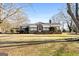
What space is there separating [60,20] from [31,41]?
1.21 ft

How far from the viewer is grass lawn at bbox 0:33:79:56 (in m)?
1.84

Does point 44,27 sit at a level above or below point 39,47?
above

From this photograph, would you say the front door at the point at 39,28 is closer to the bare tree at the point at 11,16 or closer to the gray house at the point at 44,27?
the gray house at the point at 44,27

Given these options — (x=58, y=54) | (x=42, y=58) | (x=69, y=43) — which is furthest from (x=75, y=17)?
(x=42, y=58)

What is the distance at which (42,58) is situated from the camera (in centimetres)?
183

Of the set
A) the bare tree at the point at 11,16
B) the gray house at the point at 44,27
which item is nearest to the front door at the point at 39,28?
the gray house at the point at 44,27

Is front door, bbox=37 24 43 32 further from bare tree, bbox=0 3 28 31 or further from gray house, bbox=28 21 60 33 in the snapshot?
bare tree, bbox=0 3 28 31

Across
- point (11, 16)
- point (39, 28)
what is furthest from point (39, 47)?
point (11, 16)

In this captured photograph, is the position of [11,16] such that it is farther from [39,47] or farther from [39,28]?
[39,47]

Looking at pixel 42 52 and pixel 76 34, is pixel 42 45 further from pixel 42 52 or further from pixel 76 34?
pixel 76 34

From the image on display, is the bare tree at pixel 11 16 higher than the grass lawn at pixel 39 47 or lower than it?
higher

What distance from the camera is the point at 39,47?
1.87 meters

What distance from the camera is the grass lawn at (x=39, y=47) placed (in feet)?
6.04

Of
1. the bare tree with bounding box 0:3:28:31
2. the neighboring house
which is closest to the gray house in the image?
the neighboring house
